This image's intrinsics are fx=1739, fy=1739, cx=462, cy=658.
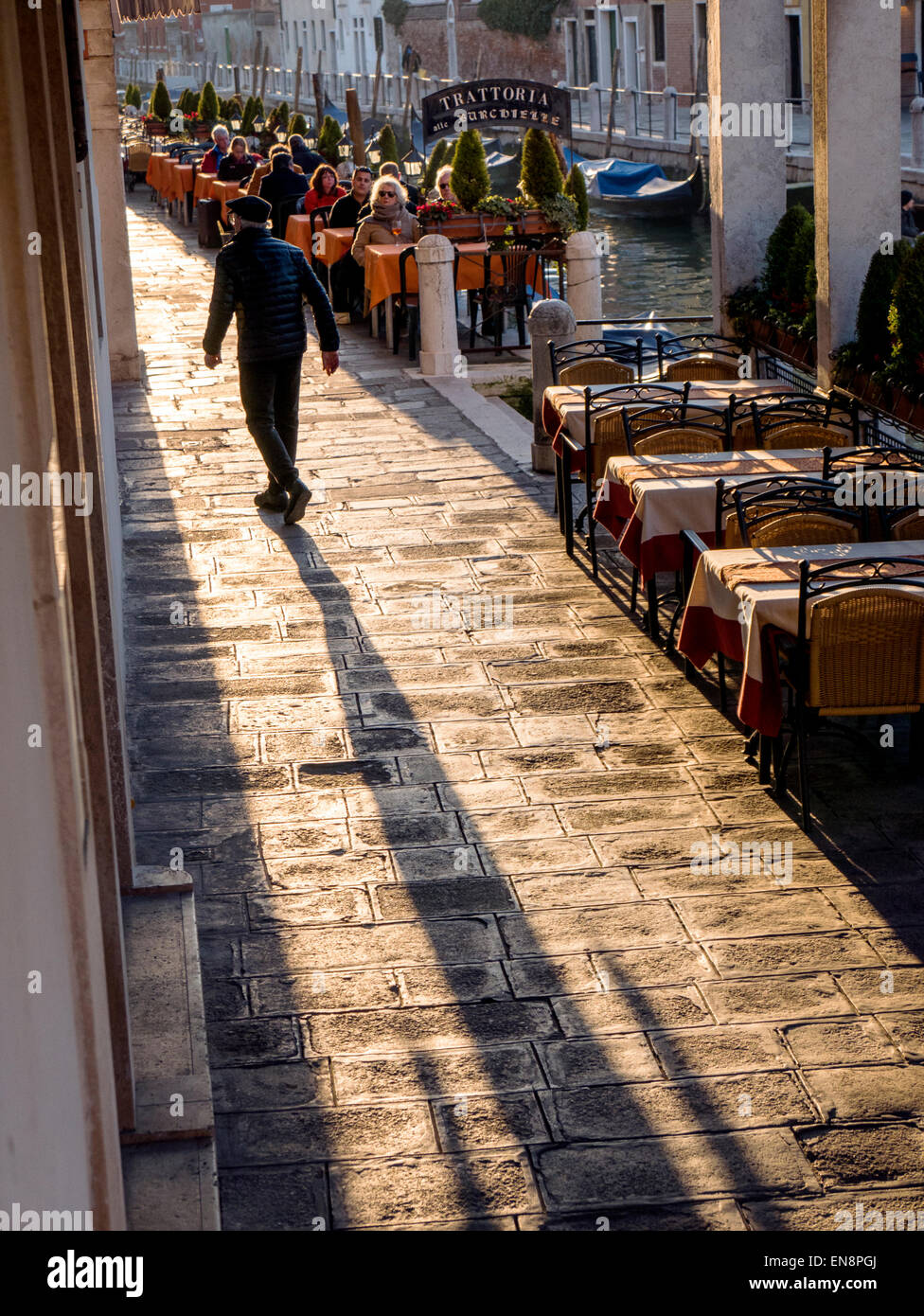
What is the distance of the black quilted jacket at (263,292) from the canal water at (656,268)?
11.6m

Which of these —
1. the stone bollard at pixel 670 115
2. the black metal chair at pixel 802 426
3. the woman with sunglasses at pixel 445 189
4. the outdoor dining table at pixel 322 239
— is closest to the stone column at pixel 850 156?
the black metal chair at pixel 802 426

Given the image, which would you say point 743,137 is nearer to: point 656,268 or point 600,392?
point 600,392

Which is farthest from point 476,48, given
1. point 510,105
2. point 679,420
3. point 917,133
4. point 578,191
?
point 679,420

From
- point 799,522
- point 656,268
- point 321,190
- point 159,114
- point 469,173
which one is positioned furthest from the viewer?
point 159,114

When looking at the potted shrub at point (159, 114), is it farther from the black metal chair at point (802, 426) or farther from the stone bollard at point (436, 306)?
the black metal chair at point (802, 426)

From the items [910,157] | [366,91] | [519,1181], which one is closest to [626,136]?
[910,157]

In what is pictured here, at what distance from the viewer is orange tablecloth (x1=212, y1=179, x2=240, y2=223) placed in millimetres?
20359

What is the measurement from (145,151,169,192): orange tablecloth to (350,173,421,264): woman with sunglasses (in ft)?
41.6

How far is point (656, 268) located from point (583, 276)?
1406cm

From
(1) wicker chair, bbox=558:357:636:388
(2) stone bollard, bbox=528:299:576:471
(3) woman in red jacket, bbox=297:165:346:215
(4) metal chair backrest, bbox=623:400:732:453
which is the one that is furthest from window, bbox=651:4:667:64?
(4) metal chair backrest, bbox=623:400:732:453

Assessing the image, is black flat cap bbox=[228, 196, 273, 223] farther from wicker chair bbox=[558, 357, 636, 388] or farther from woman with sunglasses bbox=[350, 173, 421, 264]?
woman with sunglasses bbox=[350, 173, 421, 264]

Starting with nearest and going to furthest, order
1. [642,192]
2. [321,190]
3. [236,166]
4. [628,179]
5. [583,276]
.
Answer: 1. [583,276]
2. [321,190]
3. [236,166]
4. [642,192]
5. [628,179]

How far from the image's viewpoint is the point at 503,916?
475 centimetres

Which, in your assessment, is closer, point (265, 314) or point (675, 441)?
point (675, 441)
